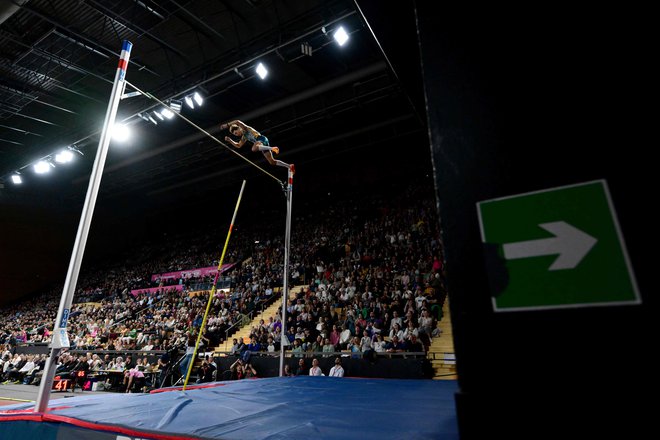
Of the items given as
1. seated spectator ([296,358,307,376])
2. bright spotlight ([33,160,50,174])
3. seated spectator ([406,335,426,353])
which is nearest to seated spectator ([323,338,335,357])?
seated spectator ([296,358,307,376])

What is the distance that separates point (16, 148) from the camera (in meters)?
17.0

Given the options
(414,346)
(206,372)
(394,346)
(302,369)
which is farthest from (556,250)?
(206,372)

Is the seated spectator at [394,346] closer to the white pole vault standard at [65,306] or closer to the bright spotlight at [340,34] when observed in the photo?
the white pole vault standard at [65,306]

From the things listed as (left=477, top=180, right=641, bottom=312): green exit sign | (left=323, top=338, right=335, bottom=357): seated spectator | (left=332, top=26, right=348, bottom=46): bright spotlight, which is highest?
(left=332, top=26, right=348, bottom=46): bright spotlight

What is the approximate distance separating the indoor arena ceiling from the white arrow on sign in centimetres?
839

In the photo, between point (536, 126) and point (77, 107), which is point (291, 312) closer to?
point (536, 126)

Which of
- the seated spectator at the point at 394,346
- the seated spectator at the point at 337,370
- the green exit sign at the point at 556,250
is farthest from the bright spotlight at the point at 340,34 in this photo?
the green exit sign at the point at 556,250

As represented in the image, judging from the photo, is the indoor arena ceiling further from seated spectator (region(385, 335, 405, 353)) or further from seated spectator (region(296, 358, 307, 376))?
seated spectator (region(296, 358, 307, 376))

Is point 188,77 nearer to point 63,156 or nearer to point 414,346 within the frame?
point 63,156

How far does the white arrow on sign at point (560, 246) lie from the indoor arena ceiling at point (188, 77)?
8.39 metres

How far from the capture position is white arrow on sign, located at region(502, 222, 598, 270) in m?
0.81

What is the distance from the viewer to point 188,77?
11.6 m

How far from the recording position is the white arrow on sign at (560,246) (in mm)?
812

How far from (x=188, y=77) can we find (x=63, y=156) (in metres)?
7.98
